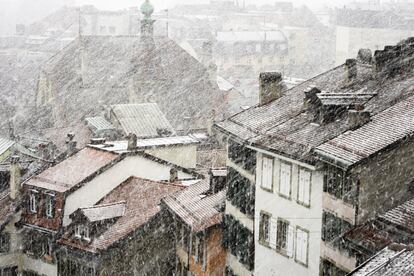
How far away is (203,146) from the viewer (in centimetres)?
5434

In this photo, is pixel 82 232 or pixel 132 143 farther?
pixel 132 143

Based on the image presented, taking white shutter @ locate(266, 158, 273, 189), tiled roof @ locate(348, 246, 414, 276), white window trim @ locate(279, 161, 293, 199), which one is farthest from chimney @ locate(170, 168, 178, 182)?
tiled roof @ locate(348, 246, 414, 276)

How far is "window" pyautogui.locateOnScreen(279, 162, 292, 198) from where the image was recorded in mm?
26078

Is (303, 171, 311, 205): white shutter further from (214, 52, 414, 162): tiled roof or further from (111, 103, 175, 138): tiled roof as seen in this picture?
(111, 103, 175, 138): tiled roof

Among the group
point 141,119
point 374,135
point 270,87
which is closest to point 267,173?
point 270,87

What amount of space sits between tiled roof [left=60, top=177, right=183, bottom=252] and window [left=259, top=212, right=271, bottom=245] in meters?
8.44

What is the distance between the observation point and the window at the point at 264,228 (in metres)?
27.7

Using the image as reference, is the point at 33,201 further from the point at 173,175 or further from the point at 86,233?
the point at 173,175

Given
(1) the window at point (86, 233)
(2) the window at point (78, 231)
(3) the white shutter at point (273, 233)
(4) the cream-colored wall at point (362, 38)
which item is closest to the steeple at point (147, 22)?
(4) the cream-colored wall at point (362, 38)

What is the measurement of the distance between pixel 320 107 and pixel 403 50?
13.6 ft

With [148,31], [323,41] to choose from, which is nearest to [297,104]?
[148,31]

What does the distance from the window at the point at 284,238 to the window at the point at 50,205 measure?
15228mm

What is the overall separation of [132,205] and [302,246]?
43.2 ft

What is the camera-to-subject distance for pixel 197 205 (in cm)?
3238
